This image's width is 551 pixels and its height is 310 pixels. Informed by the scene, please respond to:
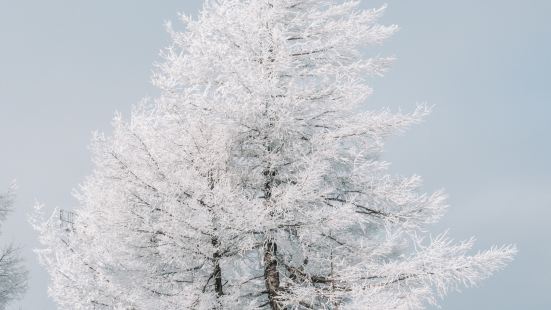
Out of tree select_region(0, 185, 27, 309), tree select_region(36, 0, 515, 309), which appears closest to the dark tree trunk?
tree select_region(36, 0, 515, 309)

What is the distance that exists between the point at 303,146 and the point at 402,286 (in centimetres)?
288

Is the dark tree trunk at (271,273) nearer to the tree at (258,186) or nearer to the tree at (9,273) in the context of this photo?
the tree at (258,186)

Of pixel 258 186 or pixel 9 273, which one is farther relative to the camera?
pixel 9 273

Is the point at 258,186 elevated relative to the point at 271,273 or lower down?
elevated

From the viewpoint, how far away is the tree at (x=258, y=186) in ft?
29.0

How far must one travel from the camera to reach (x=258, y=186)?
33.1 feet

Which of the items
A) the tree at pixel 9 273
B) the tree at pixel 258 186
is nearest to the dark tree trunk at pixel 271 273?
the tree at pixel 258 186

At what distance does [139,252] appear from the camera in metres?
9.44

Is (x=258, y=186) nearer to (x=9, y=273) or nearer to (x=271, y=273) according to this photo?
(x=271, y=273)

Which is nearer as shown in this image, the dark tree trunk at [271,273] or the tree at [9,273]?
the dark tree trunk at [271,273]

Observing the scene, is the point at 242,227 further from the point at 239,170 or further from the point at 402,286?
the point at 402,286

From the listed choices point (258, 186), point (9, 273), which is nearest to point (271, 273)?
point (258, 186)

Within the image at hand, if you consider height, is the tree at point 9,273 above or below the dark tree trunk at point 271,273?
above

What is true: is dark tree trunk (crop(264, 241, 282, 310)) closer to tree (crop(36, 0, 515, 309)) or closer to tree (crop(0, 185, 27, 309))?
tree (crop(36, 0, 515, 309))
